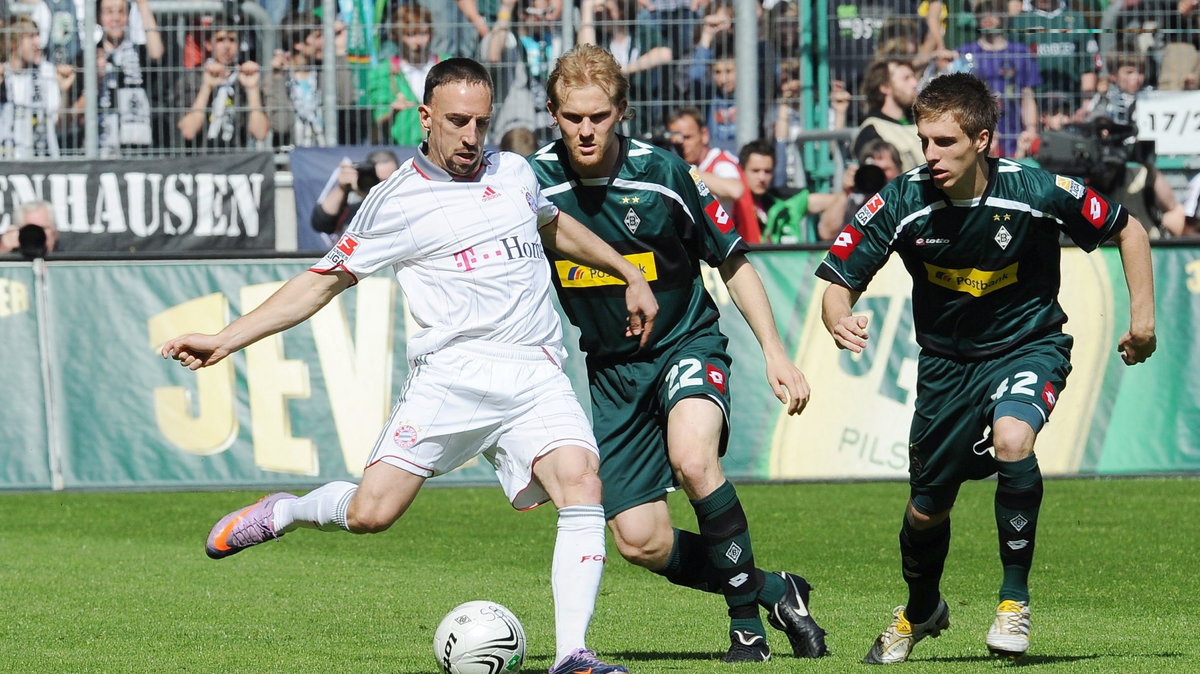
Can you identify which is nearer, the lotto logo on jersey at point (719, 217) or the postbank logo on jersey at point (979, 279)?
the postbank logo on jersey at point (979, 279)

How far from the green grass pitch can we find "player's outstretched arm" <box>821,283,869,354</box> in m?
1.16

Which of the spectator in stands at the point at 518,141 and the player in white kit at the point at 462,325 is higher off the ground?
the spectator in stands at the point at 518,141

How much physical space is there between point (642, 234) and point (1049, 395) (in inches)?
66.2

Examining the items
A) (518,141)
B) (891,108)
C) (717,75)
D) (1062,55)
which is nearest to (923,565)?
(518,141)

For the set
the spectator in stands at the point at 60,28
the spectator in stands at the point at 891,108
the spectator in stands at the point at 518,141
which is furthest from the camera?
the spectator in stands at the point at 60,28

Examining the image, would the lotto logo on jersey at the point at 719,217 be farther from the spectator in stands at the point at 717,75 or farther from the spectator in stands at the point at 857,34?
the spectator in stands at the point at 857,34

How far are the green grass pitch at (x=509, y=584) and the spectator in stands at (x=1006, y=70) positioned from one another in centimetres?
388

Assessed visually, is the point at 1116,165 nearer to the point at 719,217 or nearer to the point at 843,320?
the point at 719,217

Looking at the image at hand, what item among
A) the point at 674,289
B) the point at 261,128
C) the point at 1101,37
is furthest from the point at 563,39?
the point at 674,289

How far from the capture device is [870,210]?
669cm

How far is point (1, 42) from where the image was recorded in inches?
627

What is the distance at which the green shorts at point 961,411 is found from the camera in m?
6.41

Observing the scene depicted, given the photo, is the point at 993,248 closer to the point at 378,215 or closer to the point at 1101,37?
the point at 378,215

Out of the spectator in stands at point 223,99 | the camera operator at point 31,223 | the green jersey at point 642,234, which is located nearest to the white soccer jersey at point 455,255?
the green jersey at point 642,234
